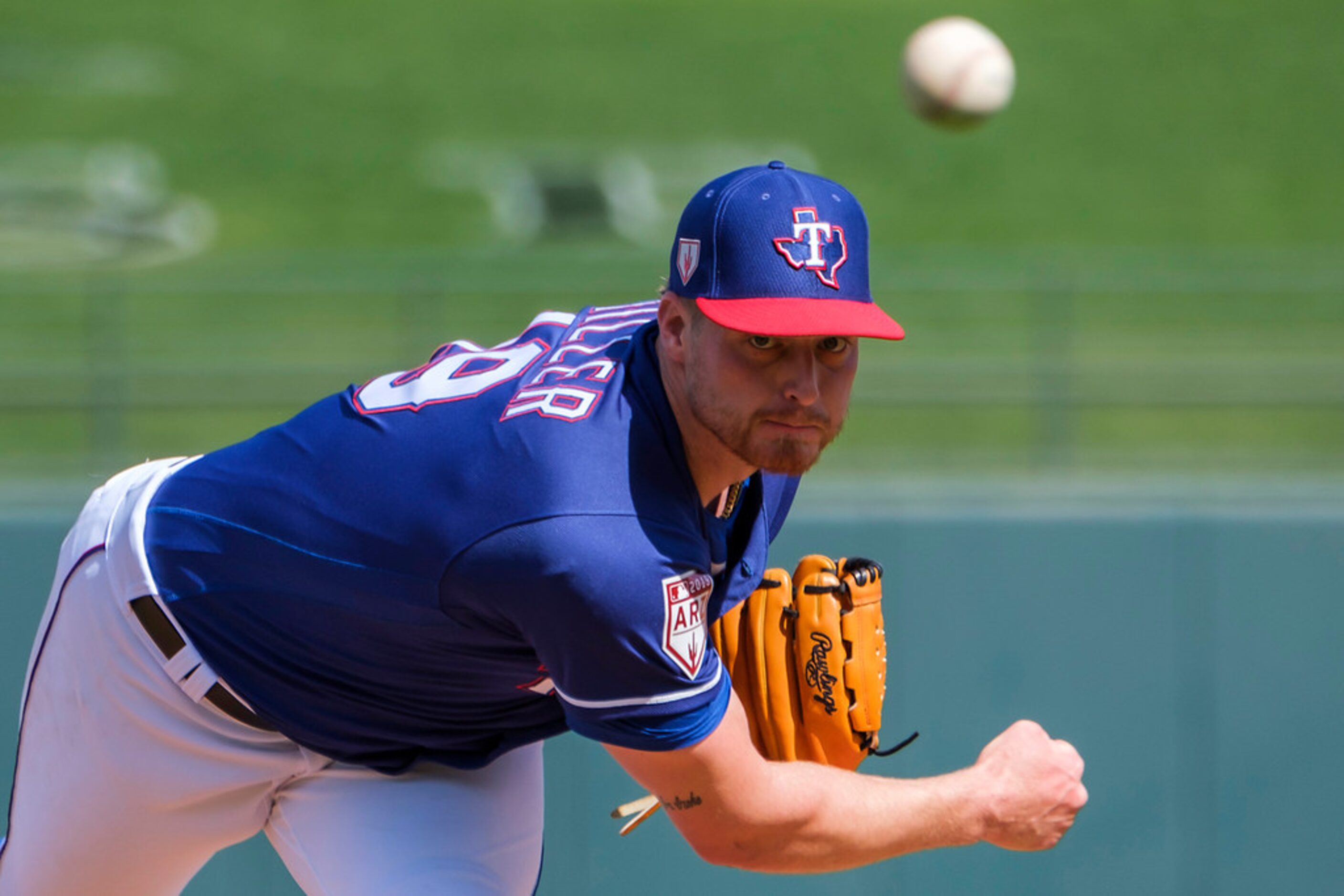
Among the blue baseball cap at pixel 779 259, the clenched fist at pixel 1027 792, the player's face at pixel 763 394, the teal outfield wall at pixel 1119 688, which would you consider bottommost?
the teal outfield wall at pixel 1119 688

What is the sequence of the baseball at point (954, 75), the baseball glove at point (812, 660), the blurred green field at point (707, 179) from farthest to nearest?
the blurred green field at point (707, 179) → the baseball at point (954, 75) → the baseball glove at point (812, 660)

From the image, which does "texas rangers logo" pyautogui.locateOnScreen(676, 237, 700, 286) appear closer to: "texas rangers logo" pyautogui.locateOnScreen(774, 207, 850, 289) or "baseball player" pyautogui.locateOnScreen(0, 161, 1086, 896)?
"baseball player" pyautogui.locateOnScreen(0, 161, 1086, 896)

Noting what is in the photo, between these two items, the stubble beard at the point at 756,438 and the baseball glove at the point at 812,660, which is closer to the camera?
the stubble beard at the point at 756,438

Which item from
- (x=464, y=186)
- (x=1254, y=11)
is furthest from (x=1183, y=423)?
(x=1254, y=11)

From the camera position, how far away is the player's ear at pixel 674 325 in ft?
7.77

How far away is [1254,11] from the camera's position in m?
16.2

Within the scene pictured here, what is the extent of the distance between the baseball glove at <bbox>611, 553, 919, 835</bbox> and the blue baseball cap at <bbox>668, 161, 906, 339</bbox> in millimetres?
773

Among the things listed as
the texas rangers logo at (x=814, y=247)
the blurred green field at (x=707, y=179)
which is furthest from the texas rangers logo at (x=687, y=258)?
the blurred green field at (x=707, y=179)

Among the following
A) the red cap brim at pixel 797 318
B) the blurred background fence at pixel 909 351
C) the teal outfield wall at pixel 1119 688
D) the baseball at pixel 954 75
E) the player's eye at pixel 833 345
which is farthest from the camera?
the blurred background fence at pixel 909 351

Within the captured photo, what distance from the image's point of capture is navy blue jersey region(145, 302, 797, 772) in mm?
2242

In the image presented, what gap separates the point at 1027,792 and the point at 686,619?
0.75 meters

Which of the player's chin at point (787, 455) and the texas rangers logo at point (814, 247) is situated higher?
the texas rangers logo at point (814, 247)

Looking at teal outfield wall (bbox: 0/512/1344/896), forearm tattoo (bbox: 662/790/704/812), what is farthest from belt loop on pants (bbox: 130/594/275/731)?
teal outfield wall (bbox: 0/512/1344/896)

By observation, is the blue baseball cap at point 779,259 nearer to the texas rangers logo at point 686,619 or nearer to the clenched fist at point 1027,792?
the texas rangers logo at point 686,619
